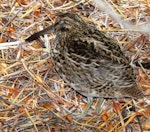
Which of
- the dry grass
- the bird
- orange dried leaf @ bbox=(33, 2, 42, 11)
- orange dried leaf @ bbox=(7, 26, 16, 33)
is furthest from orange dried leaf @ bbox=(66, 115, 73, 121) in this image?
orange dried leaf @ bbox=(33, 2, 42, 11)

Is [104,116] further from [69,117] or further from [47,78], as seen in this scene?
[47,78]

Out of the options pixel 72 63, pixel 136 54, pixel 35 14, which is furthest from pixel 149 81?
pixel 35 14

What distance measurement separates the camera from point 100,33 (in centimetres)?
239

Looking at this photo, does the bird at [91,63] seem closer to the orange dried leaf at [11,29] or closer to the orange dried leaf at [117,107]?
the orange dried leaf at [117,107]

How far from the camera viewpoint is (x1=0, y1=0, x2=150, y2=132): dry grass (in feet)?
7.38

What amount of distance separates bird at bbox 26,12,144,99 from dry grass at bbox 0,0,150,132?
99mm

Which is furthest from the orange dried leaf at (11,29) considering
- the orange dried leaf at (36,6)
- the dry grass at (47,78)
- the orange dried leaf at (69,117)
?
the orange dried leaf at (69,117)

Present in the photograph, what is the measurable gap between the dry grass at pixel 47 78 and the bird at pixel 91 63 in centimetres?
10

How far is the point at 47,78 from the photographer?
245 cm

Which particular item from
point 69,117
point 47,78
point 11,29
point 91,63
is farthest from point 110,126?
point 11,29

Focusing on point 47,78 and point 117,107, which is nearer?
point 117,107

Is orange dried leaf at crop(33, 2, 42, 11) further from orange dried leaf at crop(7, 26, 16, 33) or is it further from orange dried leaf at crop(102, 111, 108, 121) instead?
orange dried leaf at crop(102, 111, 108, 121)

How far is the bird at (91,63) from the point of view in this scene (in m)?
2.22

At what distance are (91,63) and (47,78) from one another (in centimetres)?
37
